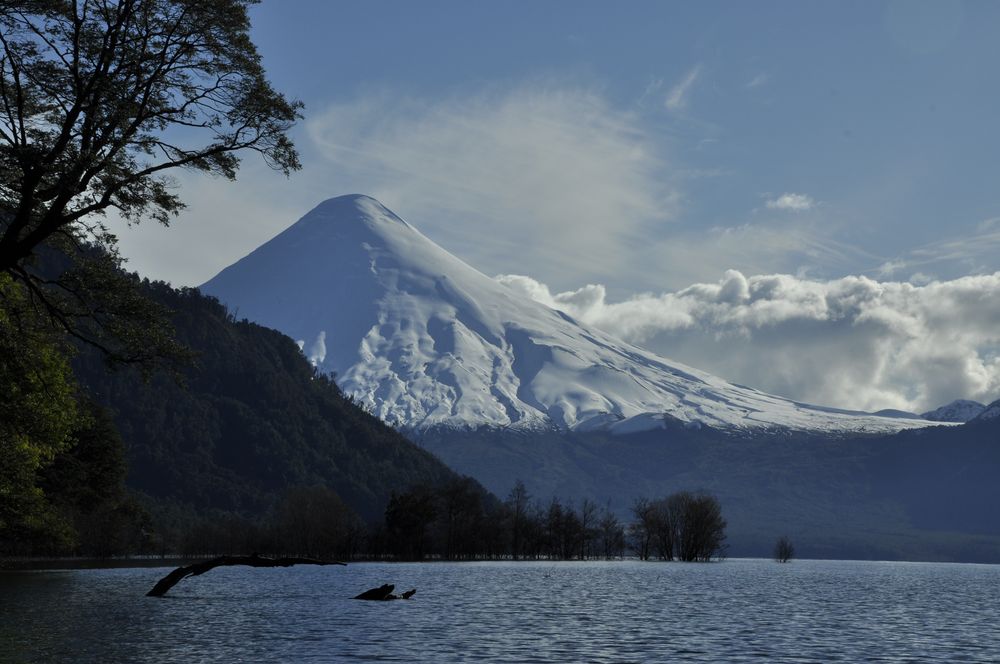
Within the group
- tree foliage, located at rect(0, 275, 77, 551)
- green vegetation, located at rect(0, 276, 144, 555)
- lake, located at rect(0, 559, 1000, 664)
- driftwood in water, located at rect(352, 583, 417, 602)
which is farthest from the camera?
driftwood in water, located at rect(352, 583, 417, 602)

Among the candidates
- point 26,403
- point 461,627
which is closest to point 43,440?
point 26,403

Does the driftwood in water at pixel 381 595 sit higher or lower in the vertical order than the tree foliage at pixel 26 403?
lower

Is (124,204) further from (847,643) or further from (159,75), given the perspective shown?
(847,643)

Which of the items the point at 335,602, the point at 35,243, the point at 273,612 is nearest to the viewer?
the point at 35,243

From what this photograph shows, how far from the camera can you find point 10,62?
89.8 feet

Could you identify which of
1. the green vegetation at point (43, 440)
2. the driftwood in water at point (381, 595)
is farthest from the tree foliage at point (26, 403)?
the driftwood in water at point (381, 595)

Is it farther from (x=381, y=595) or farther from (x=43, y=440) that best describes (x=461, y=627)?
(x=43, y=440)

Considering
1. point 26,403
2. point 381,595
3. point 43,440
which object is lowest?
point 381,595

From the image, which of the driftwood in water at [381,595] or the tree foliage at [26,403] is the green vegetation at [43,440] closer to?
the tree foliage at [26,403]

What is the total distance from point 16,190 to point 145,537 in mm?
180693

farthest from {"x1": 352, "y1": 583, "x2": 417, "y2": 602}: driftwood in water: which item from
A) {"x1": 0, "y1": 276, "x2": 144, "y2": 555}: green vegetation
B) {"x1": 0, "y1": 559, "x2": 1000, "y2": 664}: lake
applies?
{"x1": 0, "y1": 276, "x2": 144, "y2": 555}: green vegetation

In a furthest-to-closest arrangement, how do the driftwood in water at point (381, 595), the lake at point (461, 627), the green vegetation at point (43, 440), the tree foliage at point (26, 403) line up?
the driftwood in water at point (381, 595)
the lake at point (461, 627)
the green vegetation at point (43, 440)
the tree foliage at point (26, 403)

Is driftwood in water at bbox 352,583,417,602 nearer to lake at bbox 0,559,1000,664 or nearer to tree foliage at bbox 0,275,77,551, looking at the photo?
lake at bbox 0,559,1000,664

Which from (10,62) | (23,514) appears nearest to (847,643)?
(10,62)
